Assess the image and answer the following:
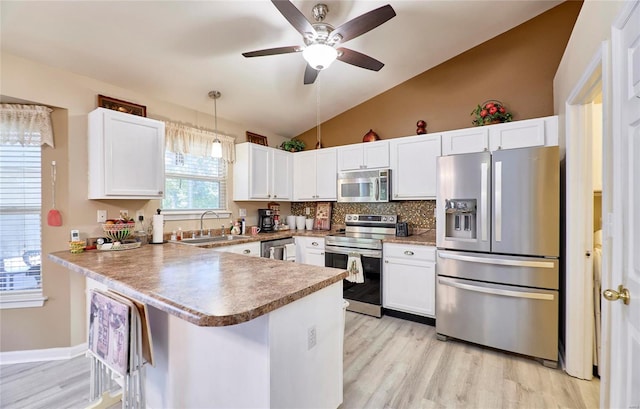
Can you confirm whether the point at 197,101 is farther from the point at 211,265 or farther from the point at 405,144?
the point at 405,144

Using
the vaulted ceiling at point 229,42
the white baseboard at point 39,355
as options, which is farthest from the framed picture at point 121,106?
the white baseboard at point 39,355

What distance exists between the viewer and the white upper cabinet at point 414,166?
→ 10.6 feet

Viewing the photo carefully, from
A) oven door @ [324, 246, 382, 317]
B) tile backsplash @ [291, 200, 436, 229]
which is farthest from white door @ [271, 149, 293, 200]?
oven door @ [324, 246, 382, 317]

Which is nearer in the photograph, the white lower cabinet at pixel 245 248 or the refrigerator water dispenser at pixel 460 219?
the refrigerator water dispenser at pixel 460 219

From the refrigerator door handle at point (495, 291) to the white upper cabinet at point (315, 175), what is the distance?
1.84m

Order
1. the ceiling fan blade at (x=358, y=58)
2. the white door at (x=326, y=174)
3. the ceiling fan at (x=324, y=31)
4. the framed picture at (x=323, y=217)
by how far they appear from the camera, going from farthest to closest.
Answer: the framed picture at (x=323, y=217), the white door at (x=326, y=174), the ceiling fan blade at (x=358, y=58), the ceiling fan at (x=324, y=31)

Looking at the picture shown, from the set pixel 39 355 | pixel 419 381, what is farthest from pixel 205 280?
pixel 39 355

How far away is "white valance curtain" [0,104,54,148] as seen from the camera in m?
2.26

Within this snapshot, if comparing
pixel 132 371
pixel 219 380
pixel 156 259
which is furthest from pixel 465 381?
pixel 156 259

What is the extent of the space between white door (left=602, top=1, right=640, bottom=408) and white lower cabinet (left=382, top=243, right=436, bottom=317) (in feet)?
5.46

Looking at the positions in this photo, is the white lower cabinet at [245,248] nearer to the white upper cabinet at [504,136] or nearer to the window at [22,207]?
the window at [22,207]

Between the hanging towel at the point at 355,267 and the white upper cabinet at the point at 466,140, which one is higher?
the white upper cabinet at the point at 466,140

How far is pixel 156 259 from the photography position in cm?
198

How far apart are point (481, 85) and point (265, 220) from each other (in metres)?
3.23
